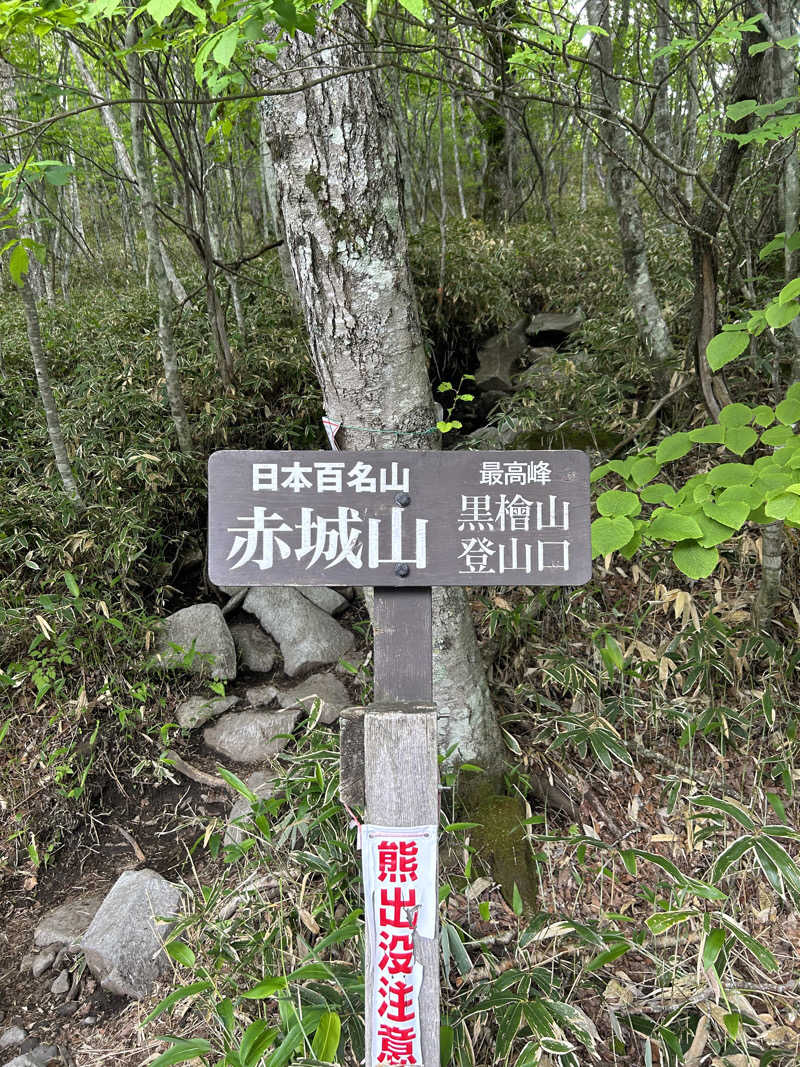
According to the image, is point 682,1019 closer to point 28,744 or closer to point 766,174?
point 28,744

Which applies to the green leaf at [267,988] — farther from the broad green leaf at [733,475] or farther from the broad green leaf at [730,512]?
the broad green leaf at [733,475]

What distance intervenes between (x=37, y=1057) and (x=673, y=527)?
2.79 meters

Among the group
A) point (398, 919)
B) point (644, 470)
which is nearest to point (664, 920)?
point (398, 919)

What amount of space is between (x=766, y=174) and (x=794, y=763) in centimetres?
320

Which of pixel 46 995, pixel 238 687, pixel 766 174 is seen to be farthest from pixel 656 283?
pixel 46 995

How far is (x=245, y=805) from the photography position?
2957 mm

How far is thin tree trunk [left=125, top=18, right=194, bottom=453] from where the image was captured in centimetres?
364

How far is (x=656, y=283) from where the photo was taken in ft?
15.4

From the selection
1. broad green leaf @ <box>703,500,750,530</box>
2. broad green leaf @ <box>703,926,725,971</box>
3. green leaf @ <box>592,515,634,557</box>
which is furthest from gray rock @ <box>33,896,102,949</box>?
broad green leaf @ <box>703,500,750,530</box>

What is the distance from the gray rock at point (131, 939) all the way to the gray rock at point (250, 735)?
0.69 metres

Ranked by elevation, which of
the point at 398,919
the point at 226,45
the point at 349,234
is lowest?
the point at 398,919

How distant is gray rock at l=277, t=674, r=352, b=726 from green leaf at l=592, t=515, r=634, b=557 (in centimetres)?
193

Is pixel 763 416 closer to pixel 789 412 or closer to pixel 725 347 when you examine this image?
pixel 789 412

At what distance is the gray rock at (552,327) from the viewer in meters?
4.98
